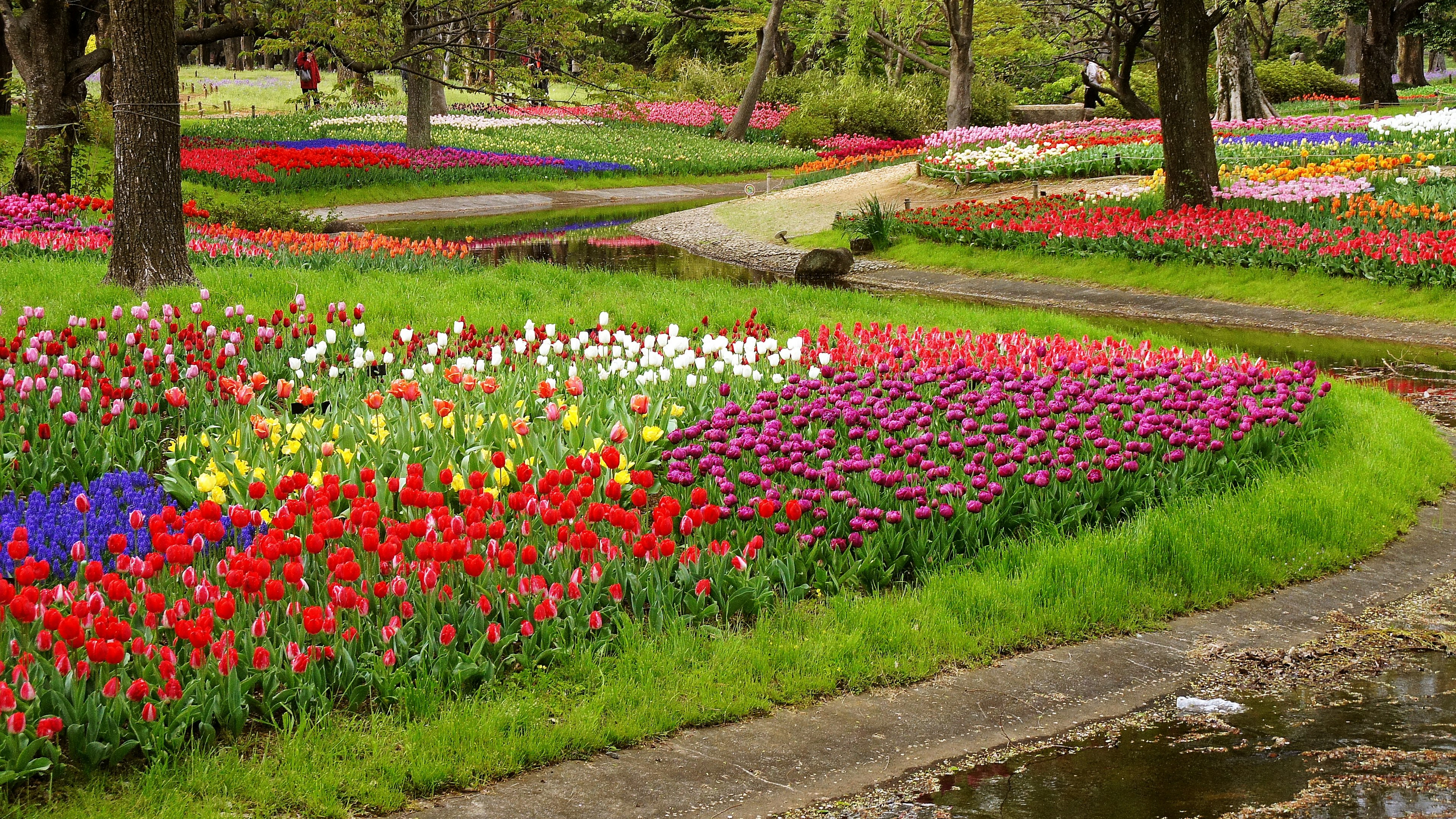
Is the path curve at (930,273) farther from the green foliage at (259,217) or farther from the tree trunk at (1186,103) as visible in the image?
the green foliage at (259,217)

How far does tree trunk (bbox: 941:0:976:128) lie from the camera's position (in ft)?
108

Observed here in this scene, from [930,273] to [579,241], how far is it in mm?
7138

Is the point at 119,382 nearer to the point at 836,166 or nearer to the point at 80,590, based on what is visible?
the point at 80,590

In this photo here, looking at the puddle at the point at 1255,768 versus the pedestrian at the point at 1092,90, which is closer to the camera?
the puddle at the point at 1255,768

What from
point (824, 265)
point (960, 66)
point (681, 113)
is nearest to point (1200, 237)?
point (824, 265)

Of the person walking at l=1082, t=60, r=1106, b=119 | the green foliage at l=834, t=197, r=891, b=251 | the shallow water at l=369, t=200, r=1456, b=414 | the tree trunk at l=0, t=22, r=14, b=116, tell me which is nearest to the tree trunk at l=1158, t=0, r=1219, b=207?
the shallow water at l=369, t=200, r=1456, b=414

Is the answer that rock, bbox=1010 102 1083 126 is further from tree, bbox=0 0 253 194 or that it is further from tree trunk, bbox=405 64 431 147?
tree, bbox=0 0 253 194

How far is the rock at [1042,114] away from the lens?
41188 millimetres

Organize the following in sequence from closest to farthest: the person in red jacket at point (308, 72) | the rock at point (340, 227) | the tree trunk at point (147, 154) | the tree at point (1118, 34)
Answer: the tree trunk at point (147, 154), the rock at point (340, 227), the tree at point (1118, 34), the person in red jacket at point (308, 72)

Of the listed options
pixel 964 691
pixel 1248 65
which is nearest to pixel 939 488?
pixel 964 691

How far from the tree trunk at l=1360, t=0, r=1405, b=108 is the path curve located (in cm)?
1735

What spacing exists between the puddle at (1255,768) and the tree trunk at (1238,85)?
29025 millimetres

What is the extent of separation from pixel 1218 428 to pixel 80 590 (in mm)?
6382

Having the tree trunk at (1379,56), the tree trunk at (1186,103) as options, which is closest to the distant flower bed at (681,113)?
the tree trunk at (1379,56)
